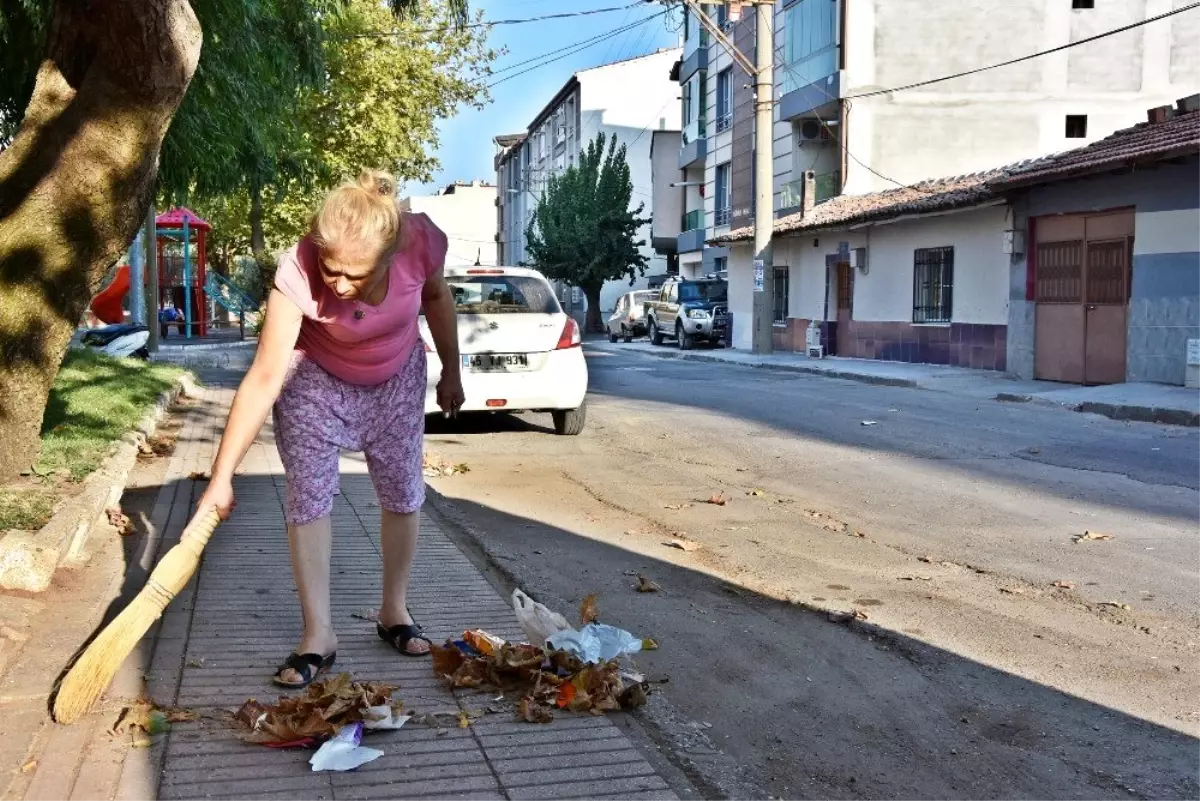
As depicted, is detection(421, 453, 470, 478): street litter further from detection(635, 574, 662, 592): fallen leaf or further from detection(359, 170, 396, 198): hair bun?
detection(359, 170, 396, 198): hair bun

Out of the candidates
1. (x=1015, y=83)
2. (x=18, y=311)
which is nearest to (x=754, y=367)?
(x=1015, y=83)

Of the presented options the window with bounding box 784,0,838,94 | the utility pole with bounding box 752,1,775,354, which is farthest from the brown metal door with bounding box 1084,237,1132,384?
the window with bounding box 784,0,838,94

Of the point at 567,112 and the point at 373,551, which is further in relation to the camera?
the point at 567,112

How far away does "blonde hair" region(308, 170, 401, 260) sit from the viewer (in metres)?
3.71

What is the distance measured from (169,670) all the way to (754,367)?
2219cm

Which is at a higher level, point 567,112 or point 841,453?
point 567,112

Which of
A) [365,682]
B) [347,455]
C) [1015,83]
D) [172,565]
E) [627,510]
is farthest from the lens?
[1015,83]

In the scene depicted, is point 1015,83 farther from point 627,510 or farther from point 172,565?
point 172,565

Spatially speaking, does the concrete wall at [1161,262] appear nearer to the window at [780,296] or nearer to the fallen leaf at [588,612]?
the fallen leaf at [588,612]

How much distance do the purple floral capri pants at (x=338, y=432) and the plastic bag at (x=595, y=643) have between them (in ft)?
2.37

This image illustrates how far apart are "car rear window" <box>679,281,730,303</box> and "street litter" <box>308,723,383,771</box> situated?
1313 inches

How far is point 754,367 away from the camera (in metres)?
25.7

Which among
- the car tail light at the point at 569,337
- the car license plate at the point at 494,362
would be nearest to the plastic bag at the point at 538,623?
the car license plate at the point at 494,362

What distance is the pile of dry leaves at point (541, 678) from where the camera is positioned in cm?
371
